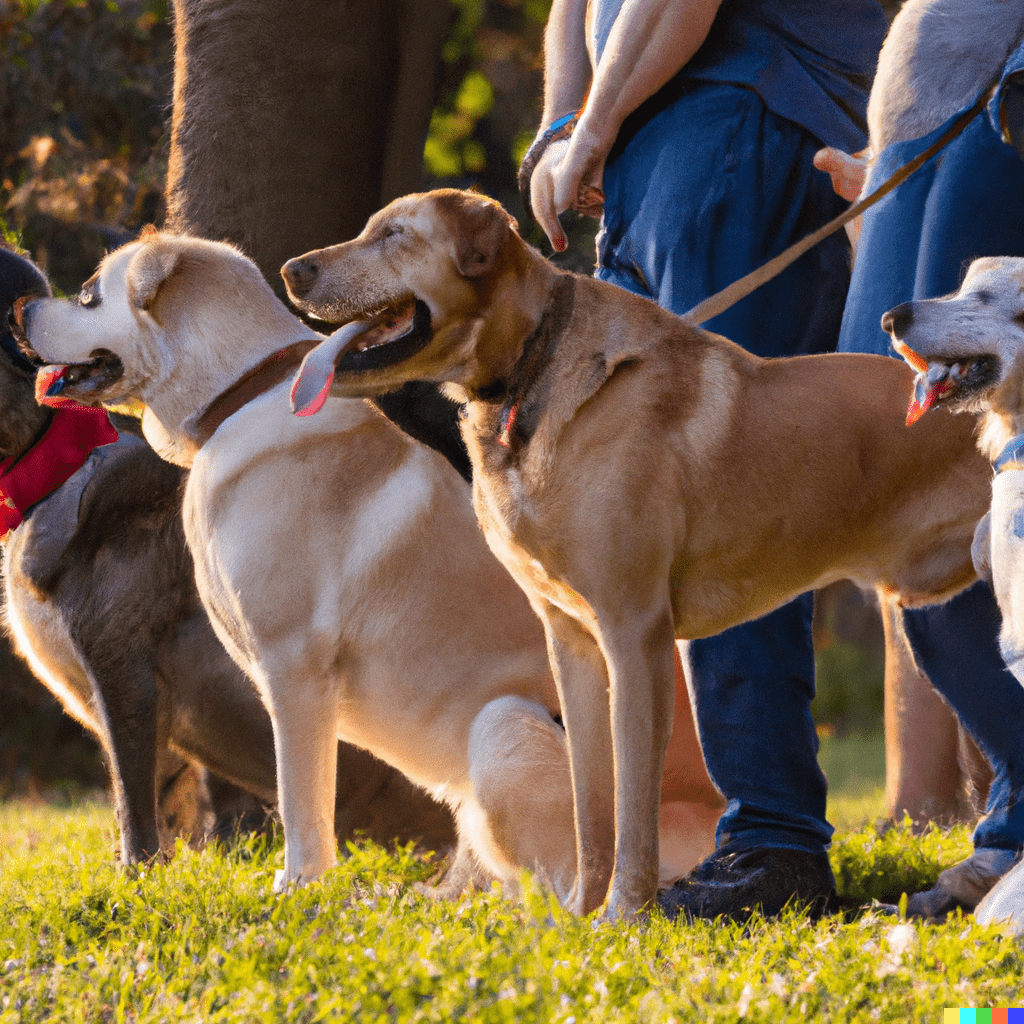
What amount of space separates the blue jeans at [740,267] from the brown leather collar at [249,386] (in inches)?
39.0

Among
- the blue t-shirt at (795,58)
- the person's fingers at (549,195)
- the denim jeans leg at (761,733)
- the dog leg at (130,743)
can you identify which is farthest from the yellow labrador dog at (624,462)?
the dog leg at (130,743)

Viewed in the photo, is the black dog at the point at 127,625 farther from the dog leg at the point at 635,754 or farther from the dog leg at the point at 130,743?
the dog leg at the point at 635,754

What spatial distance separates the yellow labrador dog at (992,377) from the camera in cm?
262

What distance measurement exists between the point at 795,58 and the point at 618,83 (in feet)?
1.84

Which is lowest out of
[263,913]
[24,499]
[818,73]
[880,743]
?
[880,743]

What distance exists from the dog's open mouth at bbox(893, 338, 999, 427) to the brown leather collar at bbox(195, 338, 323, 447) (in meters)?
1.71

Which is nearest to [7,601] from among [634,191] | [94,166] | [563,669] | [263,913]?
[263,913]

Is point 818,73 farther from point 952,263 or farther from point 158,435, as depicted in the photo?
point 158,435

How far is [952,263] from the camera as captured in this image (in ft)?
9.97

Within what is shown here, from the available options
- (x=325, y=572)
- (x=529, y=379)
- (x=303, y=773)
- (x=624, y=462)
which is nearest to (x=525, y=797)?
(x=303, y=773)

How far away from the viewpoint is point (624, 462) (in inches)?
109

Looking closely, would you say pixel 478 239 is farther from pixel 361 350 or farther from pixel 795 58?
pixel 795 58

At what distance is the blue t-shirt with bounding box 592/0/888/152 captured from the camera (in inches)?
134

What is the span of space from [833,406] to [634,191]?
3.14ft
